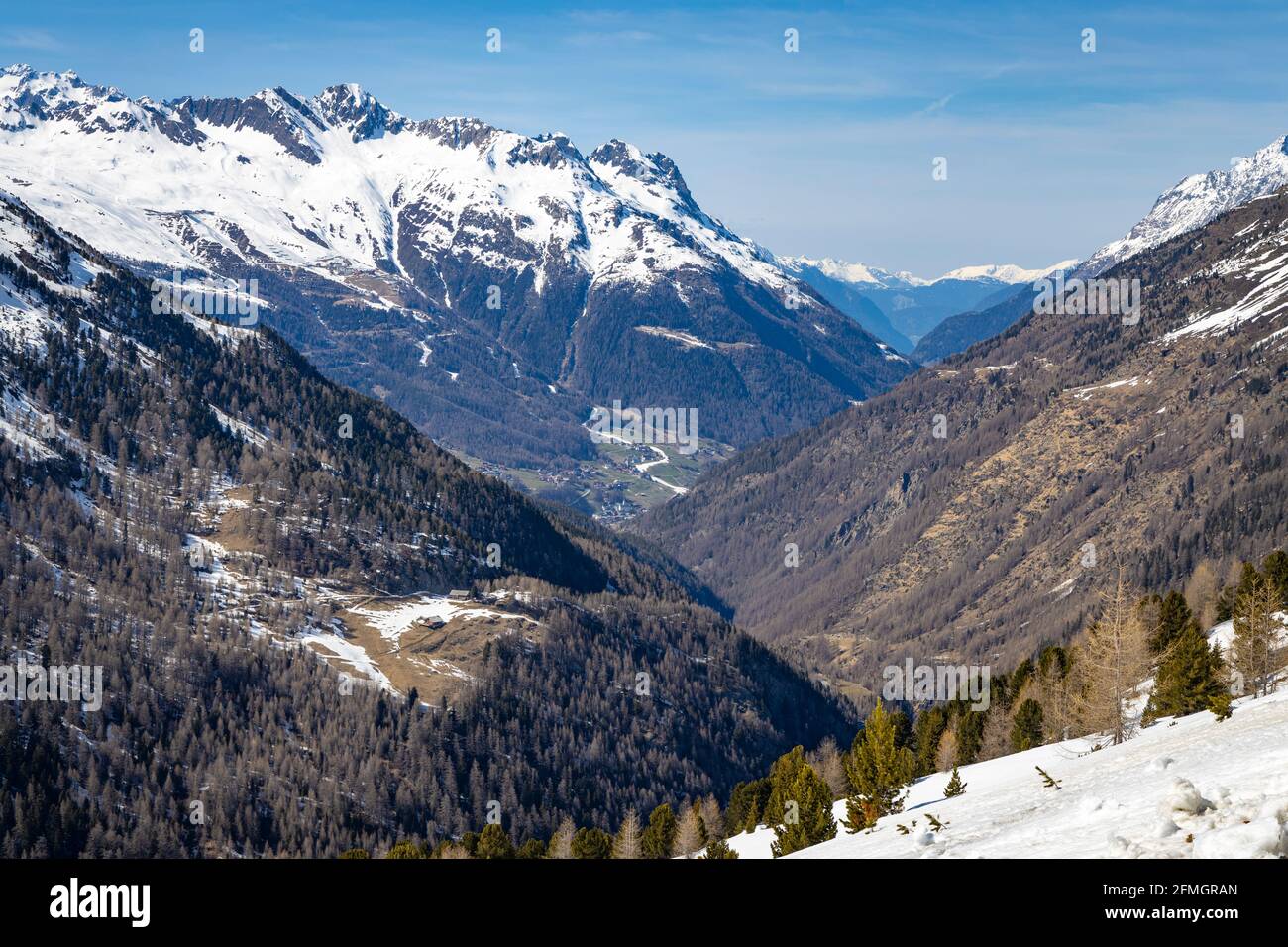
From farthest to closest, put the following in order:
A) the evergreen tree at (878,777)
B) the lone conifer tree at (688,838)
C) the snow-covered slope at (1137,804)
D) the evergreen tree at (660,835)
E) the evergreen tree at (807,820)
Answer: the lone conifer tree at (688,838), the evergreen tree at (660,835), the evergreen tree at (807,820), the evergreen tree at (878,777), the snow-covered slope at (1137,804)

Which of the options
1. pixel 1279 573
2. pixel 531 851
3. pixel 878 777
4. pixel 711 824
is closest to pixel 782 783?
pixel 531 851

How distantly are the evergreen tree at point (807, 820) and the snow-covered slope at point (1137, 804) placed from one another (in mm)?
3656

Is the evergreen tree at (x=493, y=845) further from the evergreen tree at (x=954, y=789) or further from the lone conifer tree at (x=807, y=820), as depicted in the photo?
the evergreen tree at (x=954, y=789)

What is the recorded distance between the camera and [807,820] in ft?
301

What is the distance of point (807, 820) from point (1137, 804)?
51.5 meters

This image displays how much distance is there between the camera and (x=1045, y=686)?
136 m

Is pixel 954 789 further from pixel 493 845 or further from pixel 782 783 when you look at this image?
pixel 493 845

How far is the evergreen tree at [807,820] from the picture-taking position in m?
90.1

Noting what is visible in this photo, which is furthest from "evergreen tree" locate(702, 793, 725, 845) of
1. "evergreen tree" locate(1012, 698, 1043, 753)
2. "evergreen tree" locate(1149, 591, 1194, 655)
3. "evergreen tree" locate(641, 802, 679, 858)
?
"evergreen tree" locate(1149, 591, 1194, 655)

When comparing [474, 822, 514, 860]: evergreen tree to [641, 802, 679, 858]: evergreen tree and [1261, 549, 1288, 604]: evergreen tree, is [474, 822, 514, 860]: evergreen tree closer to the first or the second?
[641, 802, 679, 858]: evergreen tree

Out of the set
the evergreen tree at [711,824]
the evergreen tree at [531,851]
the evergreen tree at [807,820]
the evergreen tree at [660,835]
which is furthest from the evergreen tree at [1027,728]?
the evergreen tree at [531,851]

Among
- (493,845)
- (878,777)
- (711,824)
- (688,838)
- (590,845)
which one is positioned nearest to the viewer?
(878,777)
